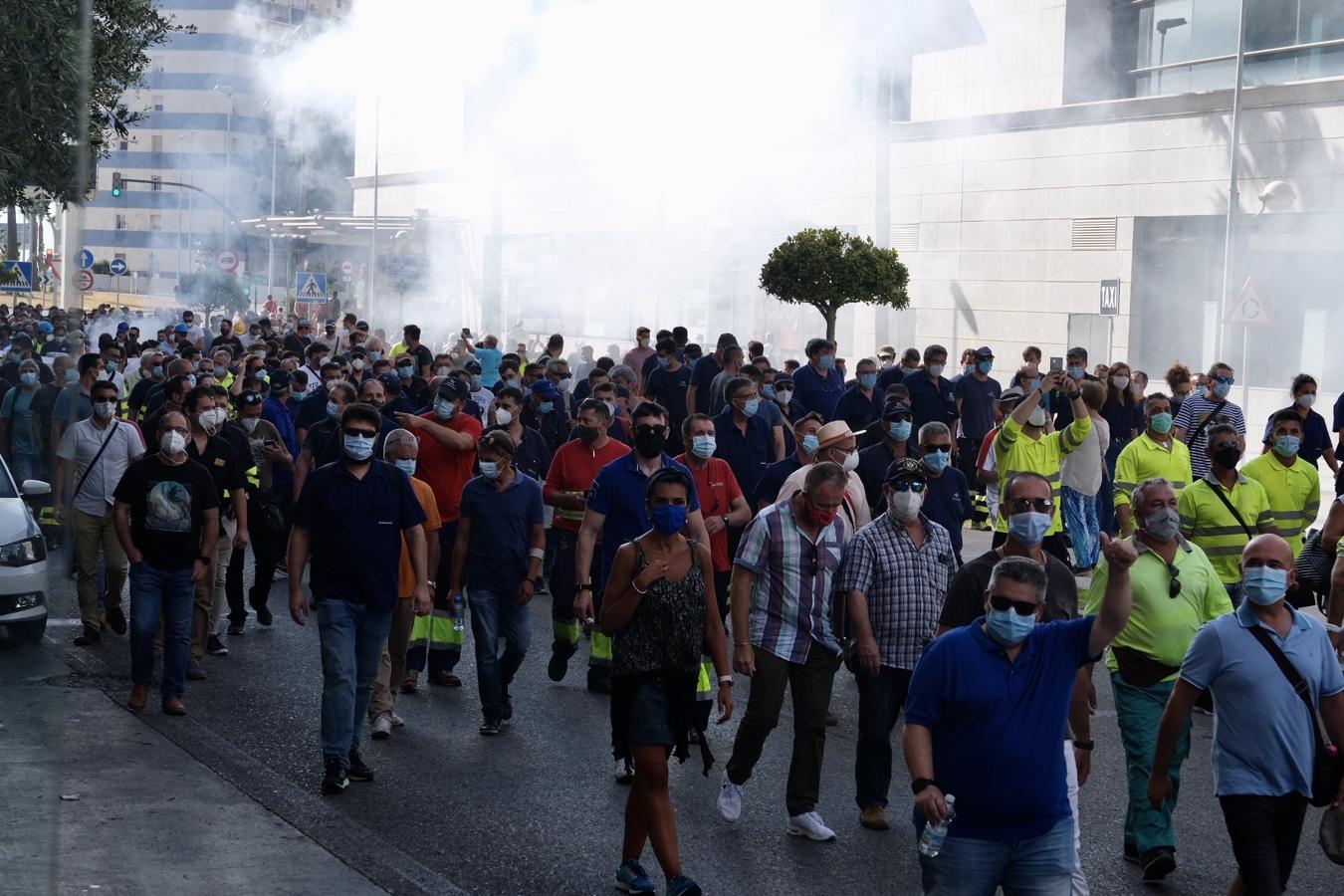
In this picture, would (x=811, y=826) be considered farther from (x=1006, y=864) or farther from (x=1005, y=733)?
(x=1005, y=733)

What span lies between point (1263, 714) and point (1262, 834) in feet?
1.18

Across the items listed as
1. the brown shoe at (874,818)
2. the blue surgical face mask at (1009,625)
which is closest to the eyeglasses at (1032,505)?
the blue surgical face mask at (1009,625)

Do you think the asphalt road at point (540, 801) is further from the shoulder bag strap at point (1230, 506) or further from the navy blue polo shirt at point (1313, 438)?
the navy blue polo shirt at point (1313, 438)

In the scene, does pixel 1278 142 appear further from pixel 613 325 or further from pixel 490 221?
pixel 490 221

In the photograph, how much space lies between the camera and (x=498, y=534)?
8500 mm

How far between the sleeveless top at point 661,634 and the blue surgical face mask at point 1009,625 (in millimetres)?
1704

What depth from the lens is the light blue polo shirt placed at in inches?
207

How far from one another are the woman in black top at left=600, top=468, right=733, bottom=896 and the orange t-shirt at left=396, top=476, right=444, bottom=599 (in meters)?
1.83

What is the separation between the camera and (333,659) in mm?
7387

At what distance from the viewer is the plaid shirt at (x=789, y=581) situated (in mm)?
6934

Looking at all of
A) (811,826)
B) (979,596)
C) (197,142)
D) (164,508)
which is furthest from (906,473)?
(197,142)

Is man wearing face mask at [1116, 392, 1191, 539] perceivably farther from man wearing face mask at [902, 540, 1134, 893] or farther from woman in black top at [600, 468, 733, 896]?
man wearing face mask at [902, 540, 1134, 893]

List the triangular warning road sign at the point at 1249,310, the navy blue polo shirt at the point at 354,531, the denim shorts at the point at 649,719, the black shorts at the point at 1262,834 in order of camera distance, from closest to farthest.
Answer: the black shorts at the point at 1262,834, the denim shorts at the point at 649,719, the navy blue polo shirt at the point at 354,531, the triangular warning road sign at the point at 1249,310

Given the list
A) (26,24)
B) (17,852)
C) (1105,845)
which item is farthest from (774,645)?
(26,24)
